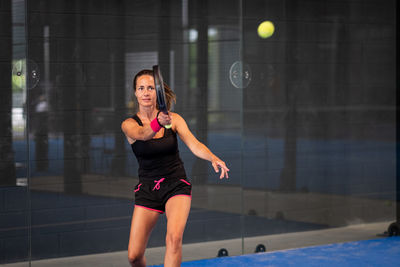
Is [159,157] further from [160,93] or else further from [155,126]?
[160,93]

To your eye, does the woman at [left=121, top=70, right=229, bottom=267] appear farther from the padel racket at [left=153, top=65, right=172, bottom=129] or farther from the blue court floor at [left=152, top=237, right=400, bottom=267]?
the blue court floor at [left=152, top=237, right=400, bottom=267]

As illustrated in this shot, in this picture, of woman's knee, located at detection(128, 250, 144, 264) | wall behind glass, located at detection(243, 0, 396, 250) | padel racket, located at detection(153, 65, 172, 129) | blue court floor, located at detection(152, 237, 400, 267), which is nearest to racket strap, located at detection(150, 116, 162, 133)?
padel racket, located at detection(153, 65, 172, 129)

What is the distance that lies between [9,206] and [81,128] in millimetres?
704

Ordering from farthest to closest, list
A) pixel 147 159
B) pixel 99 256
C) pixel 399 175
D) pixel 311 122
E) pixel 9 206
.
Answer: pixel 399 175, pixel 311 122, pixel 99 256, pixel 9 206, pixel 147 159

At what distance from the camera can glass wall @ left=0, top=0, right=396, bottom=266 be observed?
4.55 m

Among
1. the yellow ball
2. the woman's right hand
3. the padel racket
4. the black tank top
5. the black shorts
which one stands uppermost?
the yellow ball

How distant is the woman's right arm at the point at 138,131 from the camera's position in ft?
12.0

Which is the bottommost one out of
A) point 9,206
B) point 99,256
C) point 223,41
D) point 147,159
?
point 99,256

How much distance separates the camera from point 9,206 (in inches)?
177

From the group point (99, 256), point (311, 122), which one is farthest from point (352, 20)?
point (99, 256)

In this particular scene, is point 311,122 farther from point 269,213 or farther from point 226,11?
point 226,11

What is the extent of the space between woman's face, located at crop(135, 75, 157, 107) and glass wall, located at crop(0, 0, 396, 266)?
95 centimetres

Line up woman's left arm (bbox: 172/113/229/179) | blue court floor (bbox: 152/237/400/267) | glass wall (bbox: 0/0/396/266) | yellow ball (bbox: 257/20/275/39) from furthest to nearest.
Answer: yellow ball (bbox: 257/20/275/39) < blue court floor (bbox: 152/237/400/267) < glass wall (bbox: 0/0/396/266) < woman's left arm (bbox: 172/113/229/179)

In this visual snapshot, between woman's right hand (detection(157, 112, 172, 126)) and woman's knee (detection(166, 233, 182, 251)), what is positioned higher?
woman's right hand (detection(157, 112, 172, 126))
